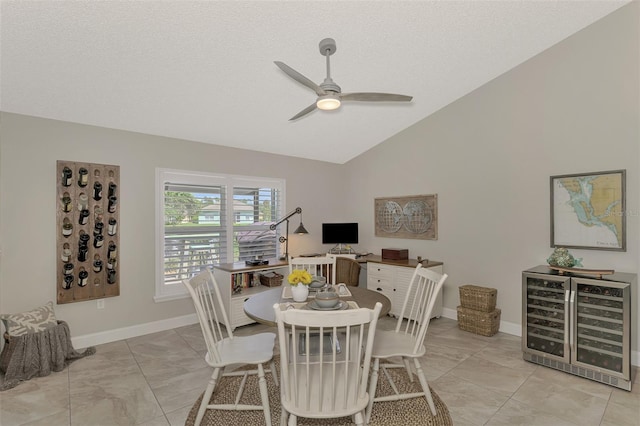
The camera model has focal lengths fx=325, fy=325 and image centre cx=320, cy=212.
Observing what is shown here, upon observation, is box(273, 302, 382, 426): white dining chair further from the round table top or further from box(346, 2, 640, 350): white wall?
box(346, 2, 640, 350): white wall

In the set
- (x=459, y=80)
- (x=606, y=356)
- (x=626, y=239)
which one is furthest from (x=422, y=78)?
(x=606, y=356)

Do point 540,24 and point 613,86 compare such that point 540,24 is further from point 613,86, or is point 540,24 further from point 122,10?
point 122,10

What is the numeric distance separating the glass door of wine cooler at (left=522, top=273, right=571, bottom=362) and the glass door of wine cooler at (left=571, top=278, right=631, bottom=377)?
7 centimetres

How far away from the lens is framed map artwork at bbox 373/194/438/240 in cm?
468

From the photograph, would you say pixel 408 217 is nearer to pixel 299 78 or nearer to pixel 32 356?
pixel 299 78

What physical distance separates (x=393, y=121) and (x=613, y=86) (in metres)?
2.37

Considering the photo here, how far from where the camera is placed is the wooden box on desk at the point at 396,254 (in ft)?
15.1

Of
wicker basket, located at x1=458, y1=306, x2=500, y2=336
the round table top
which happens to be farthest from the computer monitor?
the round table top

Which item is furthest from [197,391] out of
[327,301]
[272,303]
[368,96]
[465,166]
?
[465,166]

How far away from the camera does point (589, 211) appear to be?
3334mm

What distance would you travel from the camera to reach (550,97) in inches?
142

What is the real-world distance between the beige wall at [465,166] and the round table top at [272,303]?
2074 millimetres

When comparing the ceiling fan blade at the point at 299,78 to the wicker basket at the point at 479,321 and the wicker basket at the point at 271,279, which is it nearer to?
the wicker basket at the point at 271,279

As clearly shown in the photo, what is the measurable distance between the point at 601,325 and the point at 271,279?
3.49 metres
